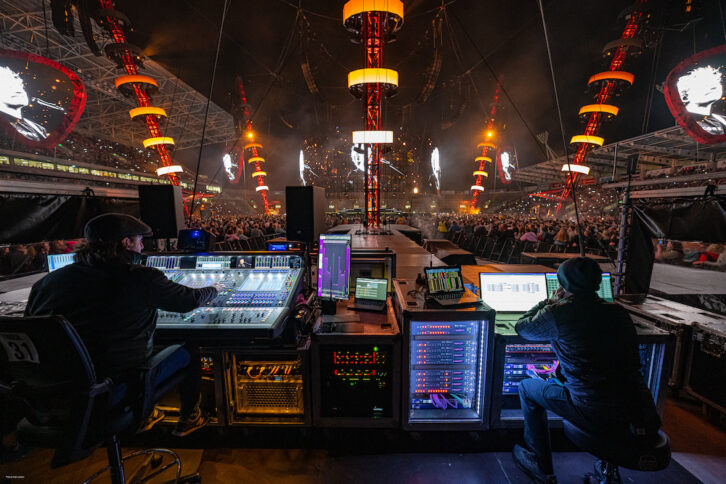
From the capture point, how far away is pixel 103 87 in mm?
16781

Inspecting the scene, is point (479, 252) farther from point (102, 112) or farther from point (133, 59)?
point (102, 112)

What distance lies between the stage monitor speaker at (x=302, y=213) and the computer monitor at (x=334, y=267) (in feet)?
0.92

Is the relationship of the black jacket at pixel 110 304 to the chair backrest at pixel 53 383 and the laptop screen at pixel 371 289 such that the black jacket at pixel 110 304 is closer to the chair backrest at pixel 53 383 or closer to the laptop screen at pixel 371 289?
the chair backrest at pixel 53 383

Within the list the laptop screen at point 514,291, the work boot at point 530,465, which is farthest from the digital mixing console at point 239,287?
the work boot at point 530,465

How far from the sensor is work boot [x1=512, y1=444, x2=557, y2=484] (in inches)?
75.8

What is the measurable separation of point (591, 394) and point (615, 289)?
3.58 metres

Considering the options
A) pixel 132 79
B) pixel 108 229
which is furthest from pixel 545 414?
pixel 132 79

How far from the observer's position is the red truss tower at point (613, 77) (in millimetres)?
14242

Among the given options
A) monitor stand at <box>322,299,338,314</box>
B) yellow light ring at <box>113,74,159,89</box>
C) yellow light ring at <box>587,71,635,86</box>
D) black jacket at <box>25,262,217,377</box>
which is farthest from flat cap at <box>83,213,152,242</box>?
A: yellow light ring at <box>587,71,635,86</box>

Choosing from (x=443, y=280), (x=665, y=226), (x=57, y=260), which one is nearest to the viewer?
(x=443, y=280)

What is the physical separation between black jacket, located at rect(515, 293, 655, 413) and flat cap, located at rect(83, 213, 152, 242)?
275 cm

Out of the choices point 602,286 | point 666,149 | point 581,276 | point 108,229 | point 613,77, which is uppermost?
point 613,77

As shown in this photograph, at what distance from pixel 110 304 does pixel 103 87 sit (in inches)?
932

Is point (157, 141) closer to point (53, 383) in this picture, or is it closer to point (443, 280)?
point (53, 383)
